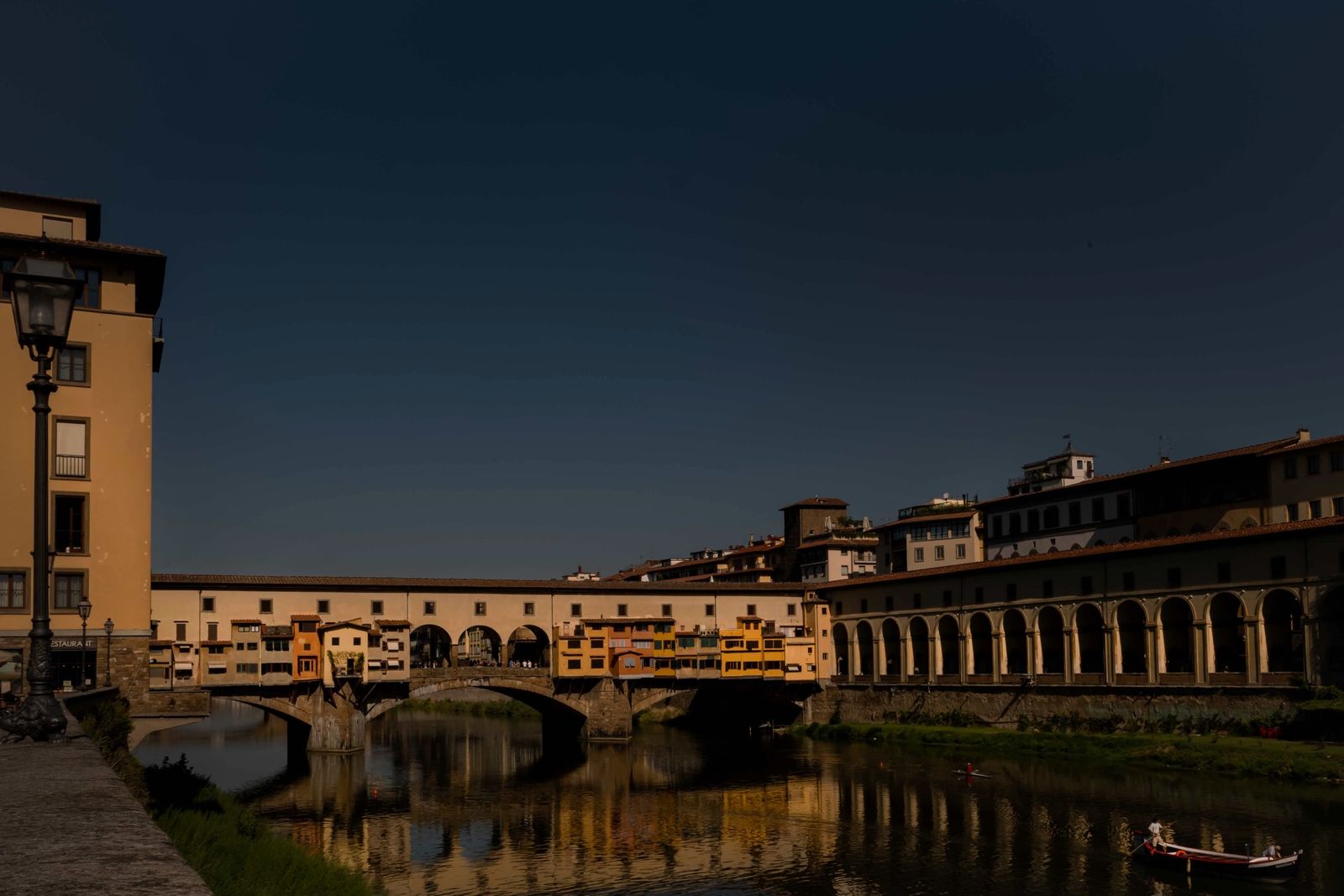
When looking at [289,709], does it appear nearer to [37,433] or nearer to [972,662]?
[972,662]

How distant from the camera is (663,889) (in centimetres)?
3759

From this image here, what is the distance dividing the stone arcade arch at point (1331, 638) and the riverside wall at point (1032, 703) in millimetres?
2174

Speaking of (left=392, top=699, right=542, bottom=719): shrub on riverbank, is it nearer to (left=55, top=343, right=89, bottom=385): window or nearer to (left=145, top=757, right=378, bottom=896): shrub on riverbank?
(left=145, top=757, right=378, bottom=896): shrub on riverbank

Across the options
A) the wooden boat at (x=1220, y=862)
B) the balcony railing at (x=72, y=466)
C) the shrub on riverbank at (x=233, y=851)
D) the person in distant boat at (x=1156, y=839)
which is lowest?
the wooden boat at (x=1220, y=862)

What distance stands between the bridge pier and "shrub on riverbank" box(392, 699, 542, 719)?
30.7 metres

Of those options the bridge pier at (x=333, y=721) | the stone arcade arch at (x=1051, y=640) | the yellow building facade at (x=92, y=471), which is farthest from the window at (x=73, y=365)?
the stone arcade arch at (x=1051, y=640)

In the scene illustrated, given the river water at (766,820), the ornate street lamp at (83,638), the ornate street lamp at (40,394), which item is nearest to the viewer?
the ornate street lamp at (40,394)

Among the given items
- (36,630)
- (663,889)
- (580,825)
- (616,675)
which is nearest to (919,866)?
(663,889)

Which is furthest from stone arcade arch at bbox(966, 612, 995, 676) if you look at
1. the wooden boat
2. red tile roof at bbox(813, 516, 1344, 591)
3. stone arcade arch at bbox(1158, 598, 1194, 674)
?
the wooden boat

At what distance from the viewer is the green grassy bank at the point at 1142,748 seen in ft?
170

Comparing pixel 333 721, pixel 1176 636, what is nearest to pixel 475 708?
pixel 333 721

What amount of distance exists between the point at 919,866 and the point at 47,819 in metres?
35.8

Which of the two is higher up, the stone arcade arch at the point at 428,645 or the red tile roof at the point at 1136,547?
the red tile roof at the point at 1136,547

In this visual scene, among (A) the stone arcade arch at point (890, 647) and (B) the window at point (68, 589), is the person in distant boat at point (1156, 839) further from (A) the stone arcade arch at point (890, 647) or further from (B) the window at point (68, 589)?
(A) the stone arcade arch at point (890, 647)
